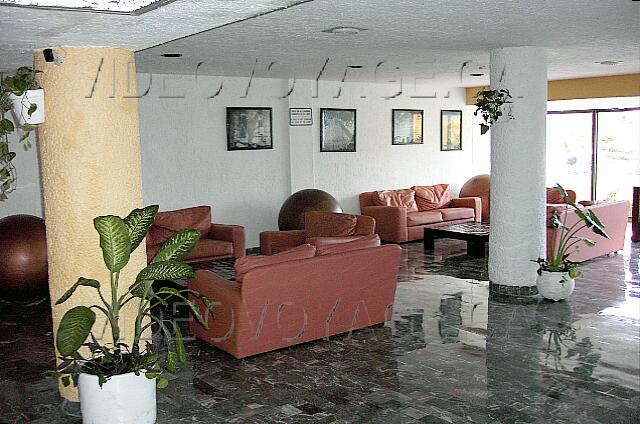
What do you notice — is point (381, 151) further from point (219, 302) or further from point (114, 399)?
point (114, 399)

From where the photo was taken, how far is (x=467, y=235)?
8945mm

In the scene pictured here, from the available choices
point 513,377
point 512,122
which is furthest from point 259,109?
point 513,377

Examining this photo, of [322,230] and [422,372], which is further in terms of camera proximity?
[322,230]

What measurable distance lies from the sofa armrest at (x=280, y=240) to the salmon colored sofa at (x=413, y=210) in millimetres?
2022

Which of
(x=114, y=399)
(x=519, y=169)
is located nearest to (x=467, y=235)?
(x=519, y=169)

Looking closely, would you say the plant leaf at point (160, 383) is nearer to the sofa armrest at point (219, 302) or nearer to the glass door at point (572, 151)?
the sofa armrest at point (219, 302)

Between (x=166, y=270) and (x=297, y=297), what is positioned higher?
(x=166, y=270)

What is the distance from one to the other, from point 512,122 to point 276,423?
4039 mm

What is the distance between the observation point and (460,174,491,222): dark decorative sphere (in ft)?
38.7

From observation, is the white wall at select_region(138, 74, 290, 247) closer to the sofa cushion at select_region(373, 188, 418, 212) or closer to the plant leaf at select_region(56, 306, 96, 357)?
the sofa cushion at select_region(373, 188, 418, 212)

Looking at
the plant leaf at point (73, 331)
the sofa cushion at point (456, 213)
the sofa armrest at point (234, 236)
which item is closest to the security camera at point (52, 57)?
the plant leaf at point (73, 331)

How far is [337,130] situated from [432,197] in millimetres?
2009

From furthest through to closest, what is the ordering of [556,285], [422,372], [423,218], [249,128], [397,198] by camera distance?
[397,198] < [423,218] < [249,128] < [556,285] < [422,372]

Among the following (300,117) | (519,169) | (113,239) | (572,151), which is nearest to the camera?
(113,239)
